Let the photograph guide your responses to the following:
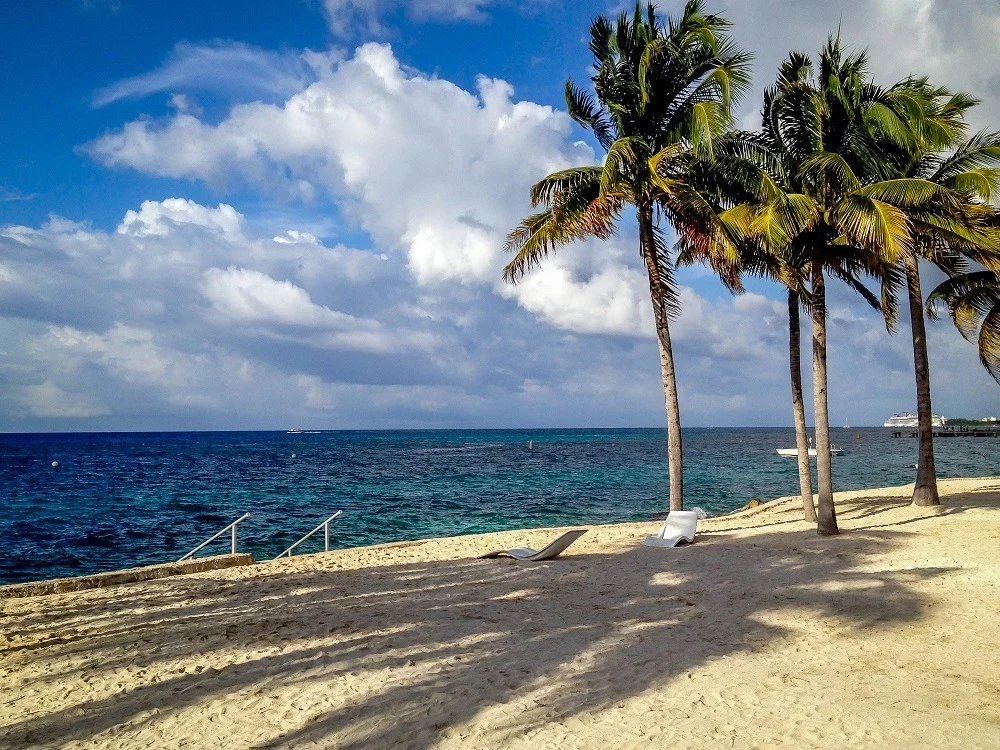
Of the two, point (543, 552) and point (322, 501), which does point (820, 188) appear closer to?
point (543, 552)

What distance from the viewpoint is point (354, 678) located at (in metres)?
5.98

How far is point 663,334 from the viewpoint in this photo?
44.1 feet

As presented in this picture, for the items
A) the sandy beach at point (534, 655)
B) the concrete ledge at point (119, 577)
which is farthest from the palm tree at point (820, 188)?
the concrete ledge at point (119, 577)

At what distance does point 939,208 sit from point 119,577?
16.4 meters

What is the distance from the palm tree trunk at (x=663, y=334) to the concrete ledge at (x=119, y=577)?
8.70 m

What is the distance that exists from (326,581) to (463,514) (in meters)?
15.2

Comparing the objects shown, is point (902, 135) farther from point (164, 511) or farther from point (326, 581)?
point (164, 511)

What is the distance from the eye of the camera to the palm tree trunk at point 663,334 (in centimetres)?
1336

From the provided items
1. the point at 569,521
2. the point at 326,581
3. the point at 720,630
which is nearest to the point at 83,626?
the point at 326,581

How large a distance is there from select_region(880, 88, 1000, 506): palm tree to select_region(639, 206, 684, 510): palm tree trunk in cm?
439

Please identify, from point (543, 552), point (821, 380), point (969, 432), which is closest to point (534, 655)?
point (543, 552)

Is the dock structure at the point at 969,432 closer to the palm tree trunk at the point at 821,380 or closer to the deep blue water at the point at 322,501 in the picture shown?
the deep blue water at the point at 322,501

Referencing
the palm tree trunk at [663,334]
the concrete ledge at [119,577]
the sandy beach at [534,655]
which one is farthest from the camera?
the palm tree trunk at [663,334]

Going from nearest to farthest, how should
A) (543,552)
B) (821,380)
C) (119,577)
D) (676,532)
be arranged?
(119,577) < (543,552) < (821,380) < (676,532)
